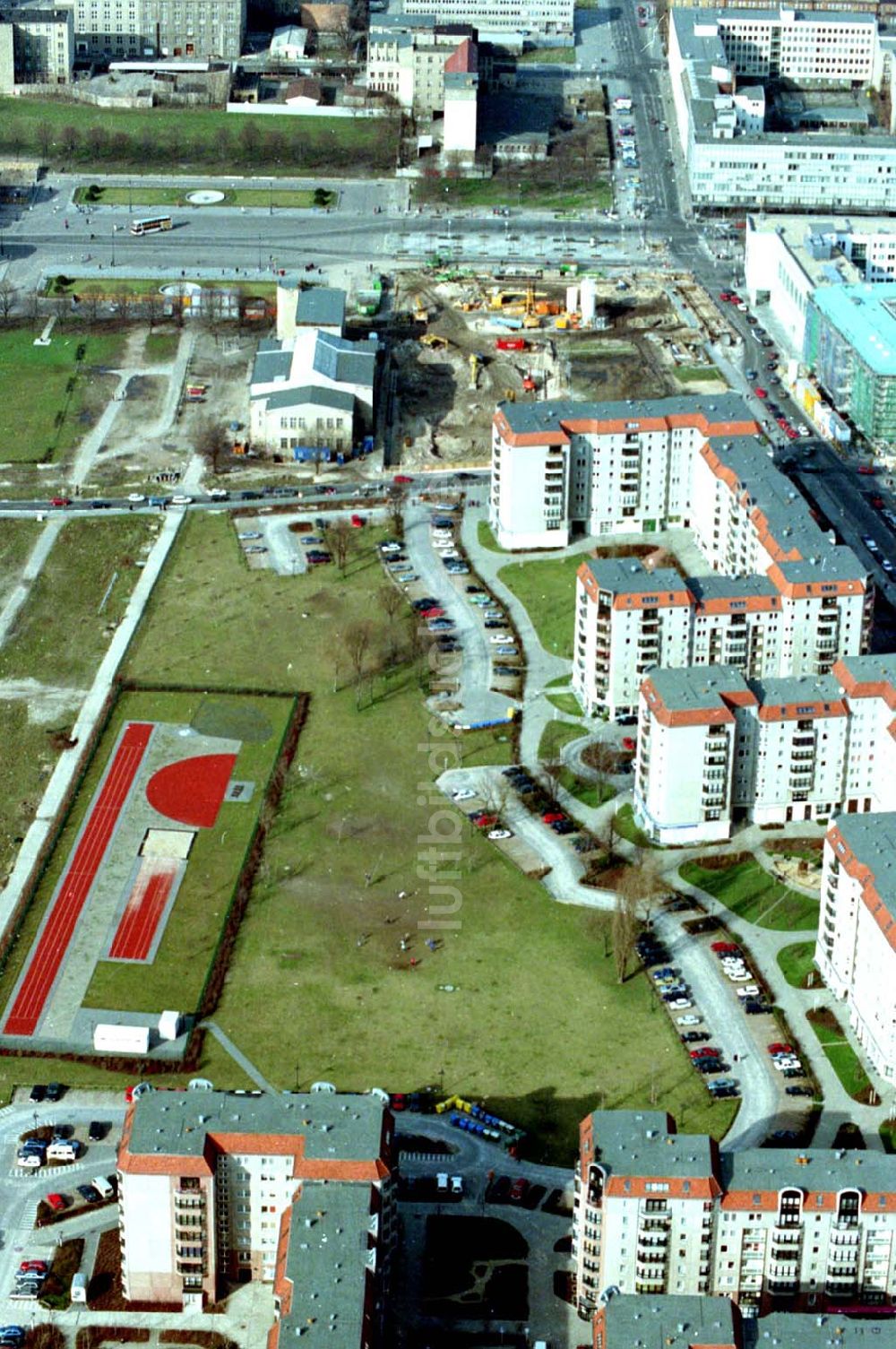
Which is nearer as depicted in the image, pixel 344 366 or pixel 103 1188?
pixel 103 1188

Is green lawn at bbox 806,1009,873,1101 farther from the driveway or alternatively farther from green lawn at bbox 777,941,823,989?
the driveway

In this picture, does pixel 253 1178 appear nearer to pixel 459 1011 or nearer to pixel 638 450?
pixel 459 1011

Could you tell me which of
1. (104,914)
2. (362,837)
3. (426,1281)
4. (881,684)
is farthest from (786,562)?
(426,1281)

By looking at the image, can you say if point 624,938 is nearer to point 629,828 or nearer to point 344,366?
point 629,828

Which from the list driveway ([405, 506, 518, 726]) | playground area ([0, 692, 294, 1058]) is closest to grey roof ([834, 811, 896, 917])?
driveway ([405, 506, 518, 726])

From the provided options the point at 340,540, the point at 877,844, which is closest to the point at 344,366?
the point at 340,540

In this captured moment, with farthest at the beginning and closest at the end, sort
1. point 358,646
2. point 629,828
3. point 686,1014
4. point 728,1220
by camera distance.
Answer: point 358,646
point 629,828
point 686,1014
point 728,1220

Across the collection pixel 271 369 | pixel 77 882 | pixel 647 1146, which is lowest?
pixel 77 882
